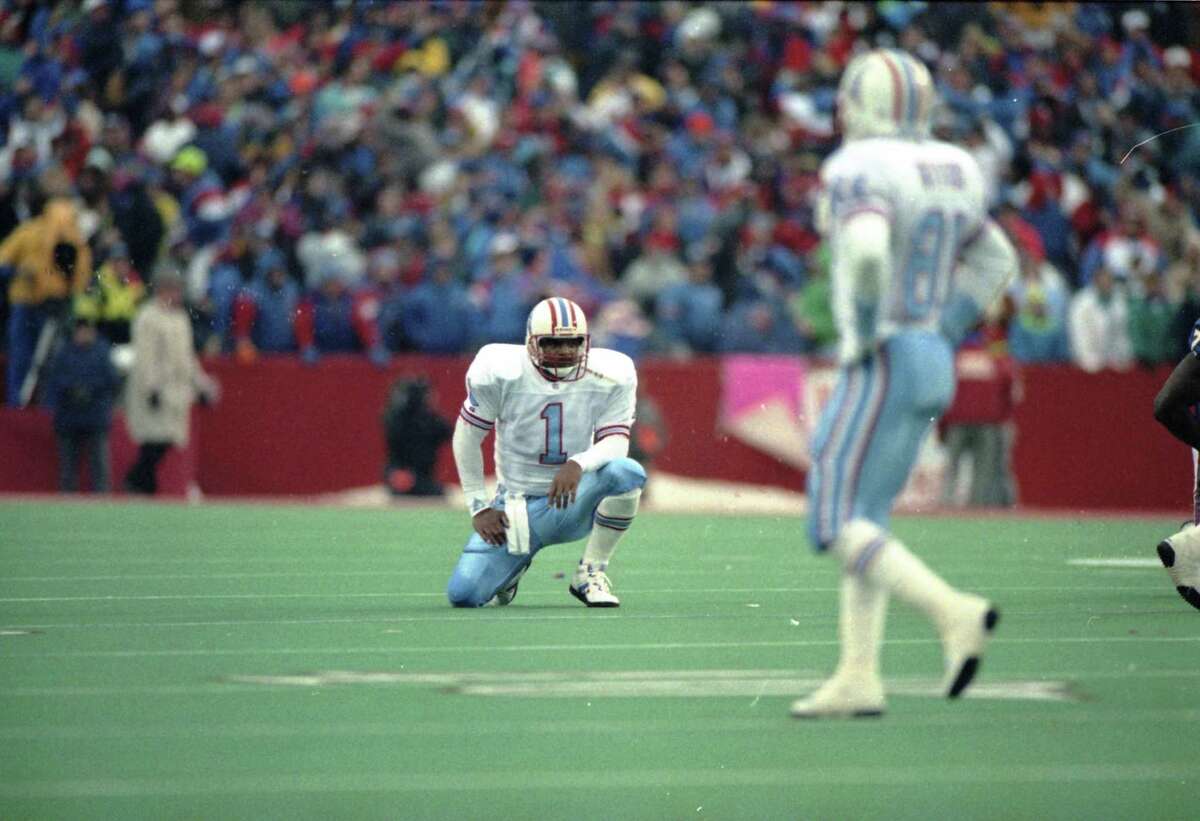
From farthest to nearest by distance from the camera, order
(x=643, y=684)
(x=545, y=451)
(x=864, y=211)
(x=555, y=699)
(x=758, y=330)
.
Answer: (x=758, y=330) < (x=545, y=451) < (x=643, y=684) < (x=555, y=699) < (x=864, y=211)

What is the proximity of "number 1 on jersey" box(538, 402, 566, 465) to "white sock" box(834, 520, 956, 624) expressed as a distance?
3624 mm

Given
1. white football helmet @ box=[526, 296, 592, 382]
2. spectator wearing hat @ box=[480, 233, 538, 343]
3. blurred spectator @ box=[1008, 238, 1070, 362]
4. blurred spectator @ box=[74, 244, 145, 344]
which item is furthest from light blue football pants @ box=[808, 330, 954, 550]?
blurred spectator @ box=[1008, 238, 1070, 362]

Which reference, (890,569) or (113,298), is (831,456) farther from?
(113,298)

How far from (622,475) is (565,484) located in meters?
0.37

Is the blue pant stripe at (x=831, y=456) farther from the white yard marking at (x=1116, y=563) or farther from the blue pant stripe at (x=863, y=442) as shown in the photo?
the white yard marking at (x=1116, y=563)

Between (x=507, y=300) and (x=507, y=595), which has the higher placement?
(x=507, y=300)

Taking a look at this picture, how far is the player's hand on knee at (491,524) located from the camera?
9102 mm

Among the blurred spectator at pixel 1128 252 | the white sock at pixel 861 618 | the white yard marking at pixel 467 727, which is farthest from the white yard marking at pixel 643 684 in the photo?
the blurred spectator at pixel 1128 252

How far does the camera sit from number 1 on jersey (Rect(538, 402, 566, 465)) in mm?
9359

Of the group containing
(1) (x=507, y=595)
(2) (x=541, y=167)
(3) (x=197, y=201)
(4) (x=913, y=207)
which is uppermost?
(2) (x=541, y=167)

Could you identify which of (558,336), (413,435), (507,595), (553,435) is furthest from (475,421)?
(413,435)

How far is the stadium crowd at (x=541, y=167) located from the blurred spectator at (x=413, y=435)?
1.79ft

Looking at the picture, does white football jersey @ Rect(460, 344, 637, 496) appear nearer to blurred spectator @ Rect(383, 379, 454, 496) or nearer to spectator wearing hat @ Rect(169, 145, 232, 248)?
blurred spectator @ Rect(383, 379, 454, 496)

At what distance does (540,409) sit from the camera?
30.7 feet
